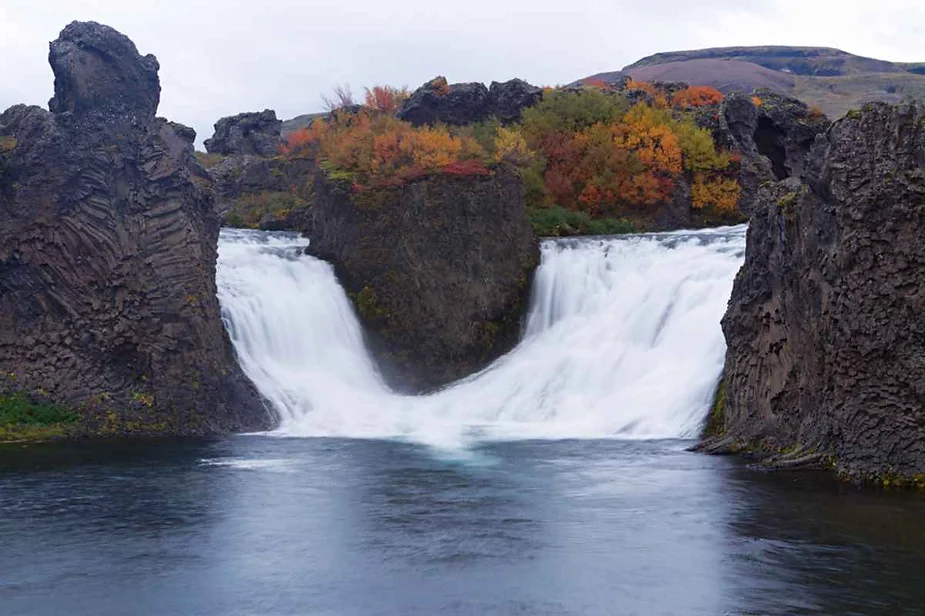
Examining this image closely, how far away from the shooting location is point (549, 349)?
38.6 metres

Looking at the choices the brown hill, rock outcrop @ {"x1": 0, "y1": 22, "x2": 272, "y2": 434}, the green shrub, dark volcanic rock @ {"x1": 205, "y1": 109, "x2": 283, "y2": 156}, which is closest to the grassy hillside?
the brown hill

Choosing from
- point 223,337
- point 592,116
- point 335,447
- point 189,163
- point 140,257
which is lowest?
point 335,447

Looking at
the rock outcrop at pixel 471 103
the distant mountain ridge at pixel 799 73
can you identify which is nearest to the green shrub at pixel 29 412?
the rock outcrop at pixel 471 103

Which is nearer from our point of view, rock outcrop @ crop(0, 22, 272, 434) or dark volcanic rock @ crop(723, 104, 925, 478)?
dark volcanic rock @ crop(723, 104, 925, 478)

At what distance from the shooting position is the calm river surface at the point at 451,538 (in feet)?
48.8

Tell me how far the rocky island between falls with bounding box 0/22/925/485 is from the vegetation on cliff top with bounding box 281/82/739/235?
0.12 m

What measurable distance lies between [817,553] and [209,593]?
353 inches

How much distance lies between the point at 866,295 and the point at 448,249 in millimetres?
21053

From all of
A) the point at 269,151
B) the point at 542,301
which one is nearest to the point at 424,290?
the point at 542,301

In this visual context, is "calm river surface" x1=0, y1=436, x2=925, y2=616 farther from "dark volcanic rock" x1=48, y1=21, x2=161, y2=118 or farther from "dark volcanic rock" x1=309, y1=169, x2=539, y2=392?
"dark volcanic rock" x1=309, y1=169, x2=539, y2=392

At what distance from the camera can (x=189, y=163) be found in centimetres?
3922

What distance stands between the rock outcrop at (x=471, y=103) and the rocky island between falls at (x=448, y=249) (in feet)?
8.45

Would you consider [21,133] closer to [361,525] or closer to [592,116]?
[361,525]

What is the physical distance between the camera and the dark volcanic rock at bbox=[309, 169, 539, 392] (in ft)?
131
